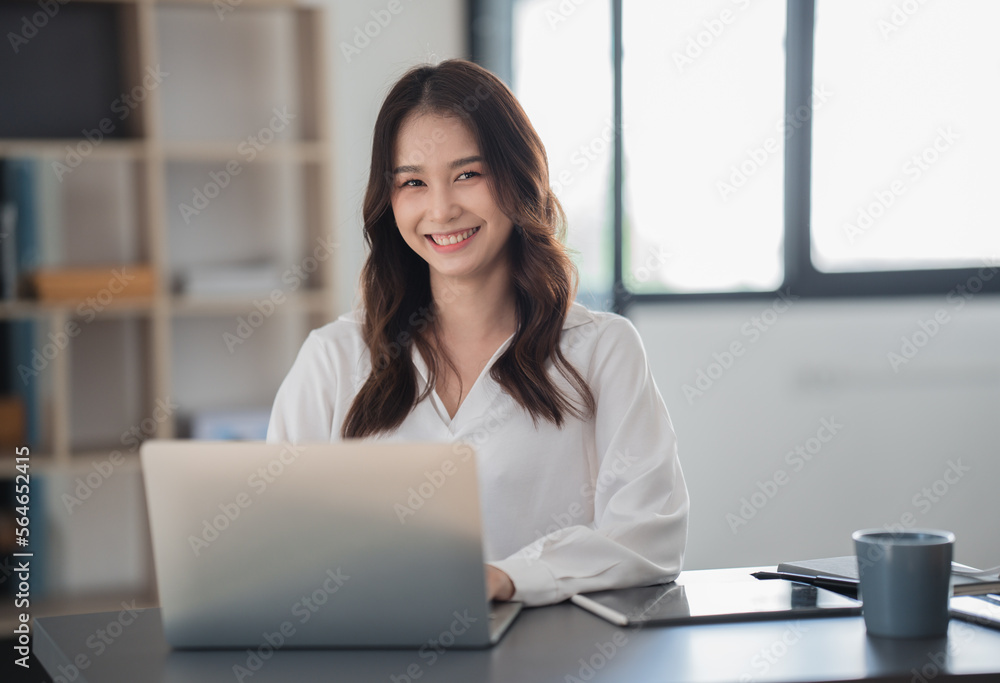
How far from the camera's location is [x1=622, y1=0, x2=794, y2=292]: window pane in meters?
3.43

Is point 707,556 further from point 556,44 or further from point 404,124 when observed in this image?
point 404,124

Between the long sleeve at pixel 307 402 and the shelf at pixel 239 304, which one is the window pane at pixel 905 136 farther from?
the long sleeve at pixel 307 402

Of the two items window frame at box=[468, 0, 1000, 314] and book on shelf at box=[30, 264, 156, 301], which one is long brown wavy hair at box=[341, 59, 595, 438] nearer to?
book on shelf at box=[30, 264, 156, 301]

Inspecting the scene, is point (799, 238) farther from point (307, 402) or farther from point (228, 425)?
point (307, 402)

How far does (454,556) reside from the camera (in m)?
1.06

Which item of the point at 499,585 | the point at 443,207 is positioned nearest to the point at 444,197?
the point at 443,207

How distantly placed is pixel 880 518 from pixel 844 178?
1.10 meters

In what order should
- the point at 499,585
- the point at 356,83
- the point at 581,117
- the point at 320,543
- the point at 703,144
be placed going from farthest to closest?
the point at 356,83 < the point at 581,117 < the point at 703,144 < the point at 499,585 < the point at 320,543

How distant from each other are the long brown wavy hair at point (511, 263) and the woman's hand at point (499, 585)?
1.83ft

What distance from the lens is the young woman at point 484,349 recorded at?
182 centimetres

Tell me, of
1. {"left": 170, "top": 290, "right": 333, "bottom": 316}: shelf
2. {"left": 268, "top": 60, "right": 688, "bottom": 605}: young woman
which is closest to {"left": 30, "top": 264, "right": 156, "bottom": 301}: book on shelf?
{"left": 170, "top": 290, "right": 333, "bottom": 316}: shelf

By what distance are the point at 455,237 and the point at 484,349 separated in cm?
22

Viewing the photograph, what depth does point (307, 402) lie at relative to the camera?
188cm

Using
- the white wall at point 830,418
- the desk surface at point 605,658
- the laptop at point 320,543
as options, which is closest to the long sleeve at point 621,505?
the desk surface at point 605,658
